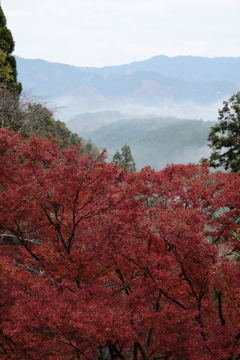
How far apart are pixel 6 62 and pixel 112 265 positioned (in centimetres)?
1485

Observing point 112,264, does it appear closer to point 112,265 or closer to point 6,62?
point 112,265

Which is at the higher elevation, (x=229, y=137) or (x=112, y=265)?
(x=229, y=137)

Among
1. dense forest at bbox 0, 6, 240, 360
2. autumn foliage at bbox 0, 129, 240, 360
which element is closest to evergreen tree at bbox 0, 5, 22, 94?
dense forest at bbox 0, 6, 240, 360

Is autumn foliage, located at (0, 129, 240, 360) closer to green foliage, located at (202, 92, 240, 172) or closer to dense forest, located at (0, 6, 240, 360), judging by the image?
dense forest, located at (0, 6, 240, 360)

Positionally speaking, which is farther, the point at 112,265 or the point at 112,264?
the point at 112,265

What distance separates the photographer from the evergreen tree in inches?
647

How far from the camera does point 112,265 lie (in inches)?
302

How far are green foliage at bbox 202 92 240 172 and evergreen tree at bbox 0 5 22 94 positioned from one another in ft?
43.2

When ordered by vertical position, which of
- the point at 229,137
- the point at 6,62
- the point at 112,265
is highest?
the point at 6,62

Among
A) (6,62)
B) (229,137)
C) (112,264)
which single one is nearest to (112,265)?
(112,264)

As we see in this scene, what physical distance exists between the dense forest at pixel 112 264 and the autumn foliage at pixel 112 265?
26mm

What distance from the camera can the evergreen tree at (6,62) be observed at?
1644 centimetres

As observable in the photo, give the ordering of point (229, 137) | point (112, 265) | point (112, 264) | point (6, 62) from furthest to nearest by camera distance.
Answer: point (229, 137), point (6, 62), point (112, 265), point (112, 264)

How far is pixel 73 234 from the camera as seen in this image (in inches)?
305
